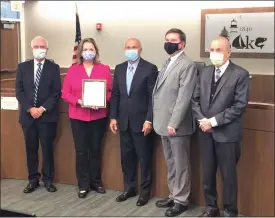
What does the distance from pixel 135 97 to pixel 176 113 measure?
46 centimetres

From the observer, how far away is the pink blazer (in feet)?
12.4

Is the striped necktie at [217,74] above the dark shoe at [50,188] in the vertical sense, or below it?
above

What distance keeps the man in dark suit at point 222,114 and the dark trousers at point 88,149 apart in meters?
1.02

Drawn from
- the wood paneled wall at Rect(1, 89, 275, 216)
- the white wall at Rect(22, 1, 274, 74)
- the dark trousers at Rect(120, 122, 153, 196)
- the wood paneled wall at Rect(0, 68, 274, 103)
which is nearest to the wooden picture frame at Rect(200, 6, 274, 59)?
the white wall at Rect(22, 1, 274, 74)

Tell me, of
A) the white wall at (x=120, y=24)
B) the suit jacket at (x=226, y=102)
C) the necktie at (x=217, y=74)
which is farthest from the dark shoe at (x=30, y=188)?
the white wall at (x=120, y=24)

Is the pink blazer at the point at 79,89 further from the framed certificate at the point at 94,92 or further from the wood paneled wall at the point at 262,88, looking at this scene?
the wood paneled wall at the point at 262,88

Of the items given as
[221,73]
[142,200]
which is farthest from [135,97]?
[142,200]

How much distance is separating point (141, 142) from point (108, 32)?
371 centimetres

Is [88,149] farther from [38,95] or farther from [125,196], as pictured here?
[38,95]

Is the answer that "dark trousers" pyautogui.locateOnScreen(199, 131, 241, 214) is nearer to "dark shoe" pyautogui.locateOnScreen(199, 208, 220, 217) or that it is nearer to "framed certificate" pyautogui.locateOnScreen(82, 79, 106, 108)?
"dark shoe" pyautogui.locateOnScreen(199, 208, 220, 217)

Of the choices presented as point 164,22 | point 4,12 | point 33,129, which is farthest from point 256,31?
point 4,12

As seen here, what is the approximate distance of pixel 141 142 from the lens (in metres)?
3.70

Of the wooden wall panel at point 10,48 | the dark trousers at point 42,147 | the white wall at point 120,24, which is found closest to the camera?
the dark trousers at point 42,147

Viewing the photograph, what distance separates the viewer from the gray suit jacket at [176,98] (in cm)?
331
